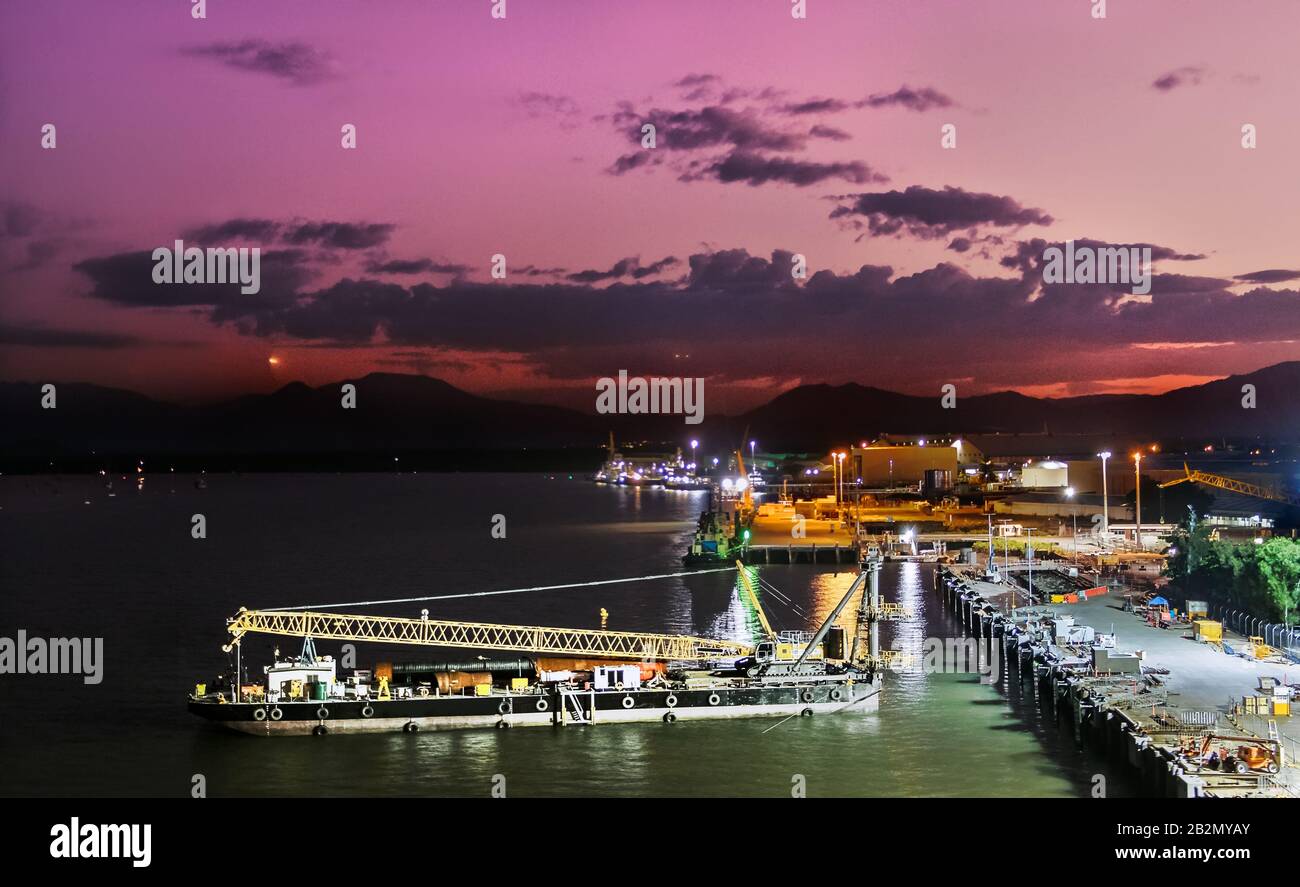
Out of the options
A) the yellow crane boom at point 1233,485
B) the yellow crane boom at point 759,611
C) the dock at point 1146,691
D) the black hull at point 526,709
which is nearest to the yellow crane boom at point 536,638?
the yellow crane boom at point 759,611

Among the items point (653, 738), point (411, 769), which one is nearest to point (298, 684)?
point (411, 769)

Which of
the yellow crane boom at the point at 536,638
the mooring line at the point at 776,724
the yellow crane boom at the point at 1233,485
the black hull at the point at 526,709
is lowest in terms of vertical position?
the mooring line at the point at 776,724

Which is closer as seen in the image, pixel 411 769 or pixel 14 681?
pixel 411 769

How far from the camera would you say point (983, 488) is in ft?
308

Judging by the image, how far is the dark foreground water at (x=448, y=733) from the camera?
22.2 metres

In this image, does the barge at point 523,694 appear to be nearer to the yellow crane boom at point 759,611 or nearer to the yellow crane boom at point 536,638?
the yellow crane boom at point 536,638

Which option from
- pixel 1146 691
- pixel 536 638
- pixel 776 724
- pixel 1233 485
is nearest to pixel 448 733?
pixel 776 724

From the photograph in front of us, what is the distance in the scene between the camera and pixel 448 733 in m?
25.3

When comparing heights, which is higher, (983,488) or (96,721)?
(983,488)

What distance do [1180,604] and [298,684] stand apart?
22.6 metres

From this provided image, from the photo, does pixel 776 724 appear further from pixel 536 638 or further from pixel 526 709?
pixel 536 638
